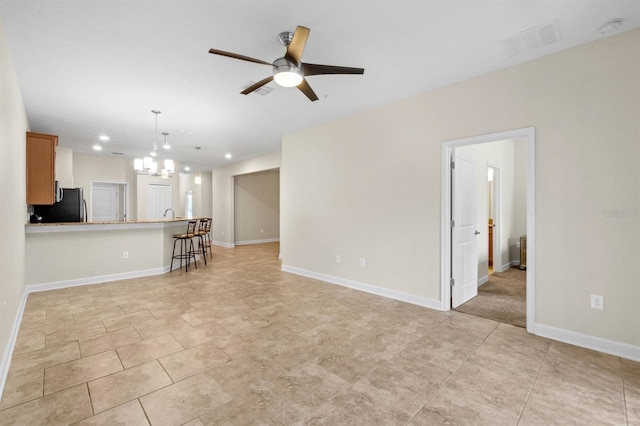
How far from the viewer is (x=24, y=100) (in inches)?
156

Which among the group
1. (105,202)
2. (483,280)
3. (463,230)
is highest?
(105,202)

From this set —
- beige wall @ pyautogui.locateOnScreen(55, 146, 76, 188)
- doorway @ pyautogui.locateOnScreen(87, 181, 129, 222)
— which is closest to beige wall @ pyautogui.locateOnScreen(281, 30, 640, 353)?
beige wall @ pyautogui.locateOnScreen(55, 146, 76, 188)

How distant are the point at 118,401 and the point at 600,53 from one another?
4765 millimetres

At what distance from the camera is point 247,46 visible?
273 centimetres

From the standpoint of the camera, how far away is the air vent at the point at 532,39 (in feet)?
8.06

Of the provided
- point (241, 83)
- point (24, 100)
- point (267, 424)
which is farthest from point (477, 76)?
point (24, 100)

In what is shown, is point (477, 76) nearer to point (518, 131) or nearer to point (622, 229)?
point (518, 131)

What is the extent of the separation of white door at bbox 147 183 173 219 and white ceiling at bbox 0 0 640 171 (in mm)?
Answer: 4571

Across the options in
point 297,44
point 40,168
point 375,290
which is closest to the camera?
point 297,44

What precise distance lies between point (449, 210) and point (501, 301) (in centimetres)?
157

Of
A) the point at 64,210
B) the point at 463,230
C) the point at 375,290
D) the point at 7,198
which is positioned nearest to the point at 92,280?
the point at 64,210

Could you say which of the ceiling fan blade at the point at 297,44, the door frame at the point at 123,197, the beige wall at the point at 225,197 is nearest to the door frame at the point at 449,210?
the ceiling fan blade at the point at 297,44

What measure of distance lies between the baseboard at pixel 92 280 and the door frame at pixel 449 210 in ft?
16.7

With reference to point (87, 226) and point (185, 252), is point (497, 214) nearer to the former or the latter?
point (185, 252)
